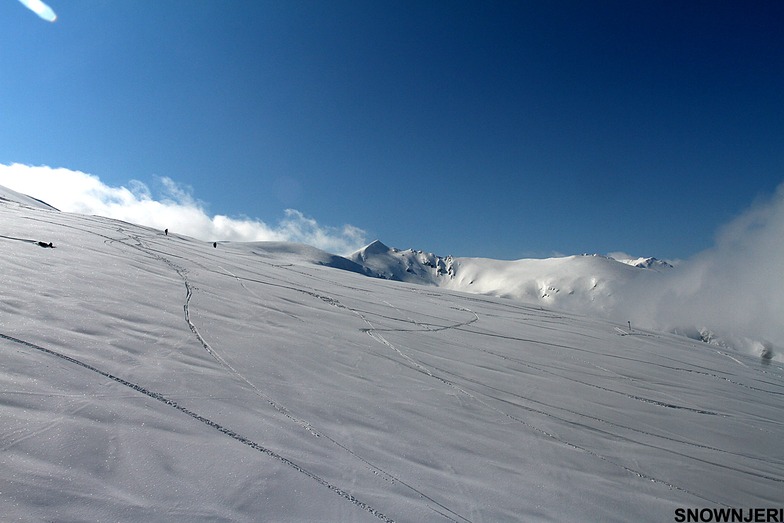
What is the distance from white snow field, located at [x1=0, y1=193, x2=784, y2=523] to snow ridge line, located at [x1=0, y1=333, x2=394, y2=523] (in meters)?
0.04

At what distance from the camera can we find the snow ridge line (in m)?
4.97

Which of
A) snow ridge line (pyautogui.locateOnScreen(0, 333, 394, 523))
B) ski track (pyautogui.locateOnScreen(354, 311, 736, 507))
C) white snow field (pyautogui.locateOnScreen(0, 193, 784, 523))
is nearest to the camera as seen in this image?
white snow field (pyautogui.locateOnScreen(0, 193, 784, 523))

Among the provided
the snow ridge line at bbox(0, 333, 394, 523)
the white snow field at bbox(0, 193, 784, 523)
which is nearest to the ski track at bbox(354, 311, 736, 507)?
the white snow field at bbox(0, 193, 784, 523)

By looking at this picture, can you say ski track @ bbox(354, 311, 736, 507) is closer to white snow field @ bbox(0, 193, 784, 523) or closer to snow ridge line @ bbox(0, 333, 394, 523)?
white snow field @ bbox(0, 193, 784, 523)

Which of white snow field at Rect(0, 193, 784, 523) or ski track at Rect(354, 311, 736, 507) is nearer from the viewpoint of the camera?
white snow field at Rect(0, 193, 784, 523)

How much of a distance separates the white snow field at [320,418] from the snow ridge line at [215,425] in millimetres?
35

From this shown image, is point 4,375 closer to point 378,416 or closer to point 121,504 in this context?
point 121,504

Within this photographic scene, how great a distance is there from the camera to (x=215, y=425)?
19.1ft

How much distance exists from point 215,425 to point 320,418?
167cm

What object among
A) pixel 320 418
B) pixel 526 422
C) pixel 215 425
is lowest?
pixel 215 425

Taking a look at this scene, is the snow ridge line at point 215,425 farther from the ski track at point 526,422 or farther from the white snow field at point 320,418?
the ski track at point 526,422

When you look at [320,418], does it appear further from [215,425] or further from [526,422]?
[526,422]

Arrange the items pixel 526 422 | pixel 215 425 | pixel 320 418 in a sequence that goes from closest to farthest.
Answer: pixel 215 425
pixel 320 418
pixel 526 422

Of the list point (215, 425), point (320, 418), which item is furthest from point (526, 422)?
point (215, 425)
